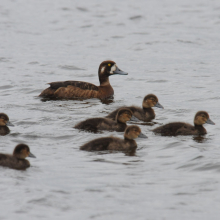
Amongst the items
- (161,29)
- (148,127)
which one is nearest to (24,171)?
(148,127)

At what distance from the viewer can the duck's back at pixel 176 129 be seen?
9992 mm

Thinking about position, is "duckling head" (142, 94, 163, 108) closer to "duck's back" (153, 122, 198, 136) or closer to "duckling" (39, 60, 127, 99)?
"duck's back" (153, 122, 198, 136)

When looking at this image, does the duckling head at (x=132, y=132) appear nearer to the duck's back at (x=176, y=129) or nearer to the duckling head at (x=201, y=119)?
the duck's back at (x=176, y=129)

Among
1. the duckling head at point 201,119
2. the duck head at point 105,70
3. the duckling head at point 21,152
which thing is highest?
the duck head at point 105,70

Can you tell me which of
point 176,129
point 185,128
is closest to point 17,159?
point 176,129

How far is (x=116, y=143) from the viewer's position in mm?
9023

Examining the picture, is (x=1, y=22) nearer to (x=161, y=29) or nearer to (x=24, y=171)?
(x=161, y=29)

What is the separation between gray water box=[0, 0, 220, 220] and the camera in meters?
6.89

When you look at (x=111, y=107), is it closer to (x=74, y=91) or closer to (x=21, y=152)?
(x=74, y=91)

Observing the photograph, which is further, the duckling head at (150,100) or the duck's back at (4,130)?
the duckling head at (150,100)

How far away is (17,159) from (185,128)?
11.1 ft

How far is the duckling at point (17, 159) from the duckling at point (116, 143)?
3.65ft

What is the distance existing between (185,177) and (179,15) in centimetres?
2162

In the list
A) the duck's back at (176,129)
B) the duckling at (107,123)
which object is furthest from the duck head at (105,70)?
the duck's back at (176,129)
